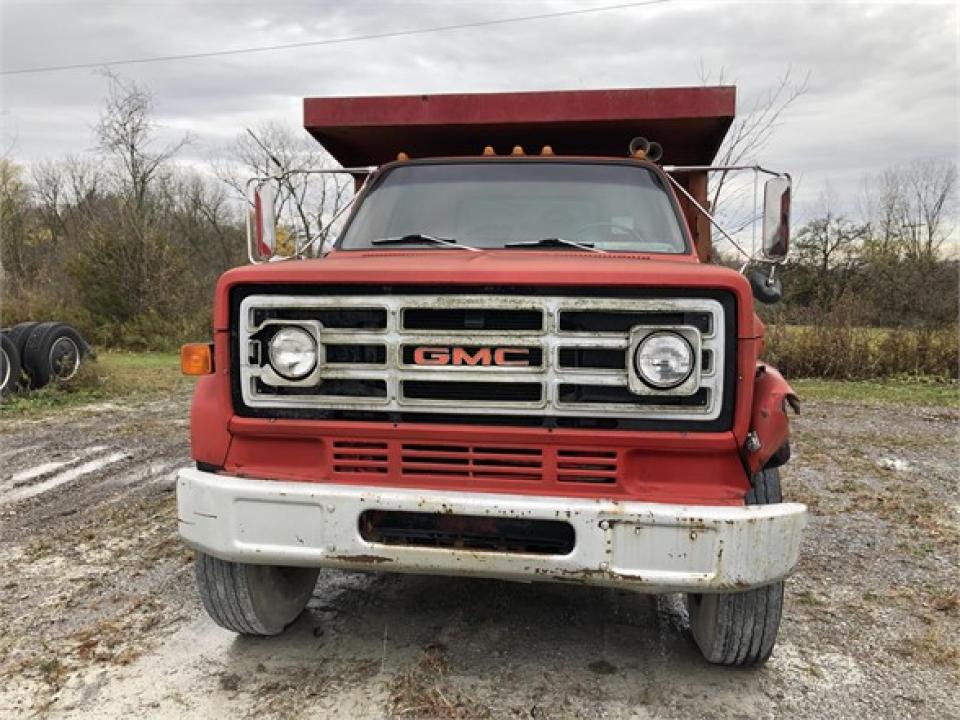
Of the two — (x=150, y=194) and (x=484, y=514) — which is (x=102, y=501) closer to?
(x=484, y=514)

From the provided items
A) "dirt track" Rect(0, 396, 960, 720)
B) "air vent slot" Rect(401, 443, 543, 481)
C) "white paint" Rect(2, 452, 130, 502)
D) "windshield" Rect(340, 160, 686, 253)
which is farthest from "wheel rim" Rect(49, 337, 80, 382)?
"air vent slot" Rect(401, 443, 543, 481)

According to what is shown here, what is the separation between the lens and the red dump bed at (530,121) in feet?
14.0

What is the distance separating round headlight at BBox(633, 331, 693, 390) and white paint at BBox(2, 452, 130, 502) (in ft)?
16.4

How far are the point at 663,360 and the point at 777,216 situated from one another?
1.69 metres

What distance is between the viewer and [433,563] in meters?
2.63

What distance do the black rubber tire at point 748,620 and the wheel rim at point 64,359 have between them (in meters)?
9.82

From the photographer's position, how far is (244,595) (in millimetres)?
3057

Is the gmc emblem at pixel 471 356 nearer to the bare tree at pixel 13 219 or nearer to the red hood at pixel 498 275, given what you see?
the red hood at pixel 498 275

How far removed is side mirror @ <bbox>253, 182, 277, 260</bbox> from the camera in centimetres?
421

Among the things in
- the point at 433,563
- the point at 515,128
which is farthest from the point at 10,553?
the point at 515,128

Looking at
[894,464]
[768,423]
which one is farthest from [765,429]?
[894,464]

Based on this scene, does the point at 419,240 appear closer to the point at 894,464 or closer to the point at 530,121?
the point at 530,121

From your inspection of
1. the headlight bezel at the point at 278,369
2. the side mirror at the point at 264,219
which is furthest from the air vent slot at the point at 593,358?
the side mirror at the point at 264,219

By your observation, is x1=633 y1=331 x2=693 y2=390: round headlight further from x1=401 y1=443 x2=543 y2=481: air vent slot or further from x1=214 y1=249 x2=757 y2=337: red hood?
x1=401 y1=443 x2=543 y2=481: air vent slot
